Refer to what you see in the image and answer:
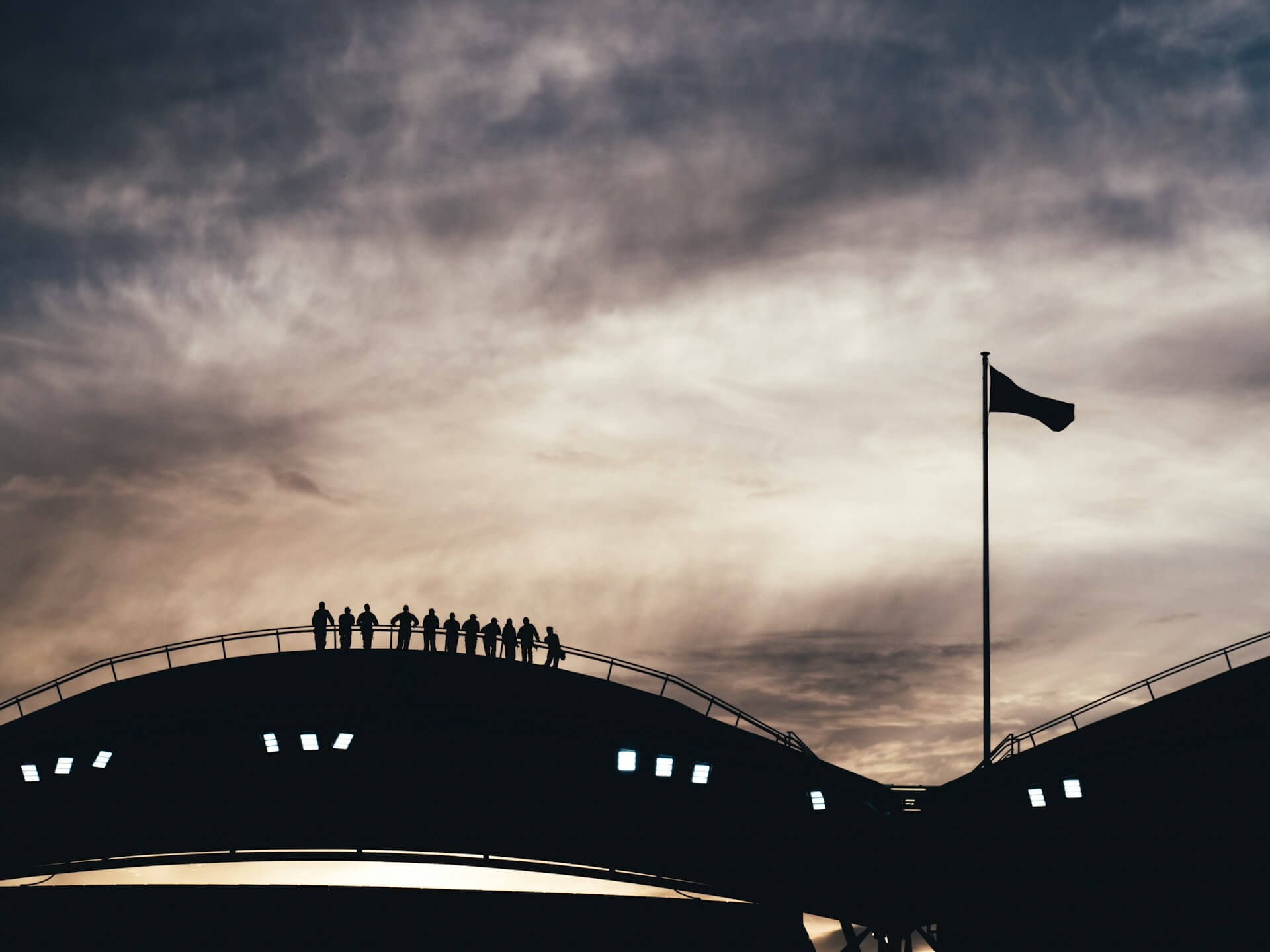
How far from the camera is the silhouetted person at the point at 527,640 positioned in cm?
3309

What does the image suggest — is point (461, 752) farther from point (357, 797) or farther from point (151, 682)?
point (151, 682)

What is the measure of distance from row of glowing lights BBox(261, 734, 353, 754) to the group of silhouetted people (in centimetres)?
268

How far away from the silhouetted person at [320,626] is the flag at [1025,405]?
2036 centimetres

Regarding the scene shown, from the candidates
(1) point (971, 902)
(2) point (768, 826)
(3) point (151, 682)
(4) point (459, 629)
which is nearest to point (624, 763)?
(2) point (768, 826)

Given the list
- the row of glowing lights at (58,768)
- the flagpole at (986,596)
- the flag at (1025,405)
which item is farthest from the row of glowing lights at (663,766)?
the row of glowing lights at (58,768)

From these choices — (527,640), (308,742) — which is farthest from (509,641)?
(308,742)

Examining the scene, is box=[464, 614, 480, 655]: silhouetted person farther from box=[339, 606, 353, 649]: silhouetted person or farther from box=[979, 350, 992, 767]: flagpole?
box=[979, 350, 992, 767]: flagpole

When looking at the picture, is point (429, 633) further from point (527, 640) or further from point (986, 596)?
point (986, 596)

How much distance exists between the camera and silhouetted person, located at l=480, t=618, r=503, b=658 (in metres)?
33.1

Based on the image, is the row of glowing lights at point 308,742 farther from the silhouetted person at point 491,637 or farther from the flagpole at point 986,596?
the flagpole at point 986,596

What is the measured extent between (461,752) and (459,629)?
3.74 metres

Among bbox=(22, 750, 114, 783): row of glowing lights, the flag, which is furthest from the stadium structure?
the flag

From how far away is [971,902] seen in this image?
2983 cm

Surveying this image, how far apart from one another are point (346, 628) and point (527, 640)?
5.40m
